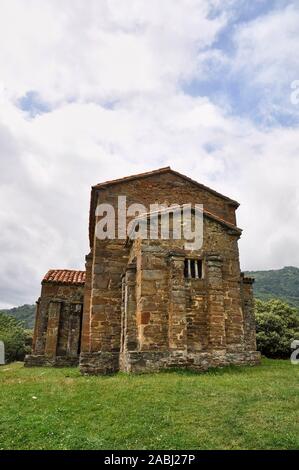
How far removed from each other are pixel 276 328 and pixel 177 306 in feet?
64.1

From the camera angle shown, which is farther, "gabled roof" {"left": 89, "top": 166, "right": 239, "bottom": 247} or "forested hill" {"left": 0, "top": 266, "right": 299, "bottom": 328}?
"forested hill" {"left": 0, "top": 266, "right": 299, "bottom": 328}

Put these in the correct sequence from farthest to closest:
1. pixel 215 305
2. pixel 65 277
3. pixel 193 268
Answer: pixel 65 277 < pixel 193 268 < pixel 215 305

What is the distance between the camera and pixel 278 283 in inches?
4609

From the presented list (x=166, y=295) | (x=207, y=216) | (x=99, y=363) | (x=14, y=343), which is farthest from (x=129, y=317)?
(x=14, y=343)

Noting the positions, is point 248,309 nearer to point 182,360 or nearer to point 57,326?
point 182,360

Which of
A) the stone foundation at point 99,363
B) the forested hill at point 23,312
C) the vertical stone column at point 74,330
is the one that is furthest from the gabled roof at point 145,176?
the forested hill at point 23,312

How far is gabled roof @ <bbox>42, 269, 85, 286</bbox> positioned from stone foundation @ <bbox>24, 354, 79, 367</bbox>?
517cm

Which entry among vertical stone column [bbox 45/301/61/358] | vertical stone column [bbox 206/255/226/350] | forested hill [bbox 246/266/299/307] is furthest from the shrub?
forested hill [bbox 246/266/299/307]

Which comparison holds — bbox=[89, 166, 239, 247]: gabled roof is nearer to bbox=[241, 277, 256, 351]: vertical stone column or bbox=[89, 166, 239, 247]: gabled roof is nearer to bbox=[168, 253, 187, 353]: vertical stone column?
bbox=[241, 277, 256, 351]: vertical stone column

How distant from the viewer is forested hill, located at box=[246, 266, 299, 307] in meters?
105

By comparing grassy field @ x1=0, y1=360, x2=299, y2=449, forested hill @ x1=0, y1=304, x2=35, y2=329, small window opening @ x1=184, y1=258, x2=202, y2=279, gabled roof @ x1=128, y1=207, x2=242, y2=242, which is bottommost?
grassy field @ x1=0, y1=360, x2=299, y2=449

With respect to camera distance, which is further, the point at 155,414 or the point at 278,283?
the point at 278,283

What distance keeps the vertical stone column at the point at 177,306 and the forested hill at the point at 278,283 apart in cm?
8910
